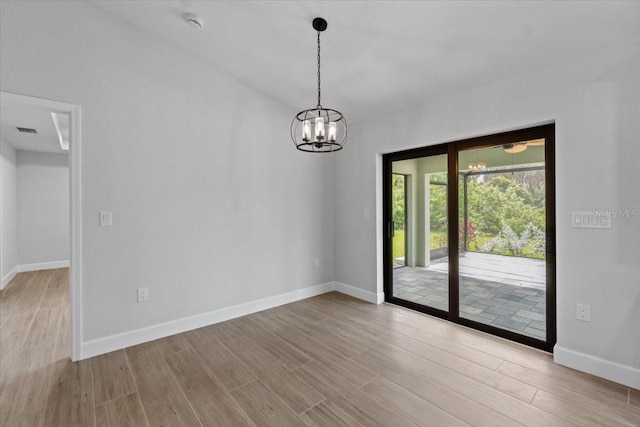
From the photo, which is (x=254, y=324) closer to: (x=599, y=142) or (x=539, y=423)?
(x=539, y=423)

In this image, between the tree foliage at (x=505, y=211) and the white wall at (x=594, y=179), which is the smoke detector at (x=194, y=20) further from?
the tree foliage at (x=505, y=211)

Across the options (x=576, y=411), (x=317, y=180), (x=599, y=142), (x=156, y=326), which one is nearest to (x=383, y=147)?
(x=317, y=180)

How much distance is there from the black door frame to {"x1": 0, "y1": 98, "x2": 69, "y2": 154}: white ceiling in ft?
14.2

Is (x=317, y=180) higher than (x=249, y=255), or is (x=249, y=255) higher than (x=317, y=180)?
(x=317, y=180)

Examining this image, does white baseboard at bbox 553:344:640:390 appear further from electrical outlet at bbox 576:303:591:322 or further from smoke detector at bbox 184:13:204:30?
smoke detector at bbox 184:13:204:30

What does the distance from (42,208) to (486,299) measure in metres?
8.70

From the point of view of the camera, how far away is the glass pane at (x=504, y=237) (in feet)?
9.19

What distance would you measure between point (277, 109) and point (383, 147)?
1.57 metres

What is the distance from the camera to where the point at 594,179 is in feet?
7.64

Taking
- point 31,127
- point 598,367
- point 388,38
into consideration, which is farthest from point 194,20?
point 598,367

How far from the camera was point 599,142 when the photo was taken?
2299 mm

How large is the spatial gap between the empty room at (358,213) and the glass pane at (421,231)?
30mm

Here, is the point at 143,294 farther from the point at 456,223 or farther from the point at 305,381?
the point at 456,223

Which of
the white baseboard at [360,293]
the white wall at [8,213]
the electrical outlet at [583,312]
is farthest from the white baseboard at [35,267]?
the electrical outlet at [583,312]
